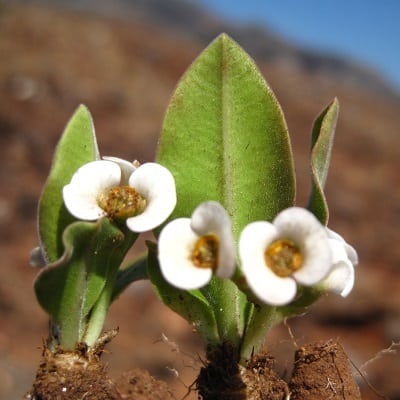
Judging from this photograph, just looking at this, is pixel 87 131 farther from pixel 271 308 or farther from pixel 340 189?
pixel 340 189

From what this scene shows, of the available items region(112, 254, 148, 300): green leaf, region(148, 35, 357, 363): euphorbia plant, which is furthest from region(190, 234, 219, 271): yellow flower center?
region(112, 254, 148, 300): green leaf

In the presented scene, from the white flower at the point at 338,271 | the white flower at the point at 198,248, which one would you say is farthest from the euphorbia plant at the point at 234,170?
the white flower at the point at 198,248

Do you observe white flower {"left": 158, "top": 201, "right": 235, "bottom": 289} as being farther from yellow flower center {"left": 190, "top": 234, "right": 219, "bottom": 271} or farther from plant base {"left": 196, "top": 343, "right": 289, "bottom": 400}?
plant base {"left": 196, "top": 343, "right": 289, "bottom": 400}

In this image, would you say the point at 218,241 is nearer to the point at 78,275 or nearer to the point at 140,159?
the point at 78,275

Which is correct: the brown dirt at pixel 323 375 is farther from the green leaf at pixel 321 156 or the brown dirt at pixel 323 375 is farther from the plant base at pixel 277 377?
the green leaf at pixel 321 156

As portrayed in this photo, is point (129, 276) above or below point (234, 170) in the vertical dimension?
below

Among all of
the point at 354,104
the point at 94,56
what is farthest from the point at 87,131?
the point at 354,104

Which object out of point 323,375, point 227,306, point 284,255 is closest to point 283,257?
point 284,255
